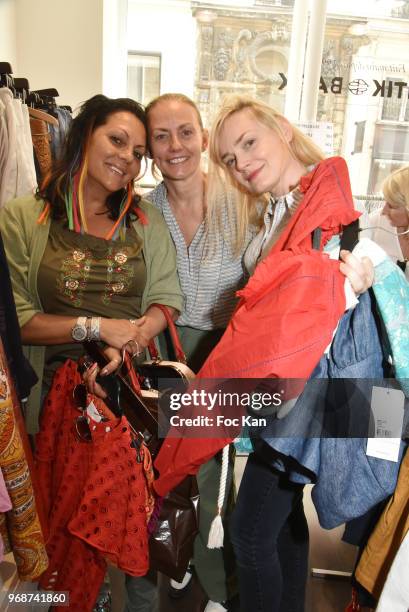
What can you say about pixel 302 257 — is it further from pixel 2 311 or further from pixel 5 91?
pixel 5 91

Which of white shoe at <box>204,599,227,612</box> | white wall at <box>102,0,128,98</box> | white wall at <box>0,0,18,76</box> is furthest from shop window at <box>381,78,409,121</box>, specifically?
white shoe at <box>204,599,227,612</box>

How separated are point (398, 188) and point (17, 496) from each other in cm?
161

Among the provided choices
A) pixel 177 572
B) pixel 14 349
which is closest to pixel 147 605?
pixel 177 572

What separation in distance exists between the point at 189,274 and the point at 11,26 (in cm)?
225

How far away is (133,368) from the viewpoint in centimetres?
112

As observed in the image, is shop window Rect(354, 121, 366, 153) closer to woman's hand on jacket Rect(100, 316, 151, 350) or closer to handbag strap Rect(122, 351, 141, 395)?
woman's hand on jacket Rect(100, 316, 151, 350)

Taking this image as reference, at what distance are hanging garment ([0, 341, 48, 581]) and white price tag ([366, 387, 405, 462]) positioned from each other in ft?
2.42

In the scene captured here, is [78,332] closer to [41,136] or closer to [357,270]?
[357,270]

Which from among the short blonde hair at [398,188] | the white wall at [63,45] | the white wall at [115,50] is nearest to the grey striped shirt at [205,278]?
the short blonde hair at [398,188]

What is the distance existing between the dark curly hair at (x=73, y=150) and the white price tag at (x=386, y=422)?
939 mm

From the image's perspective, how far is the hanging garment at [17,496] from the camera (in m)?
0.94

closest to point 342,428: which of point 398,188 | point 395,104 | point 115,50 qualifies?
point 398,188

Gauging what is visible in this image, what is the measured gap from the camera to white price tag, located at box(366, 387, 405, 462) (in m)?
0.89

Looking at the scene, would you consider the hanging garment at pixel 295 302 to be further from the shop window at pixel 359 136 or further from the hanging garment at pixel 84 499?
the shop window at pixel 359 136
